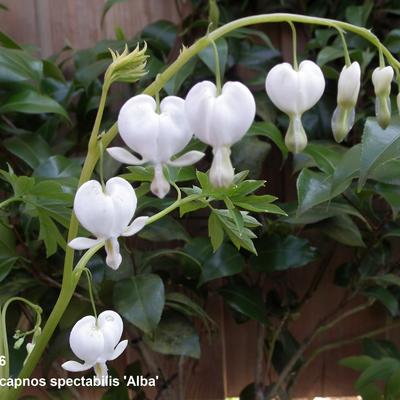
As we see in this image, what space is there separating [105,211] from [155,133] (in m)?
0.06

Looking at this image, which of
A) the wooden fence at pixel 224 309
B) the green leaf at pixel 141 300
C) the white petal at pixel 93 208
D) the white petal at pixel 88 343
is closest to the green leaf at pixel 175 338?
the green leaf at pixel 141 300

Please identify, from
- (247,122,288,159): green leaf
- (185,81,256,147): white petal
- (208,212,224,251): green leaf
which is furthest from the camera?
(247,122,288,159): green leaf

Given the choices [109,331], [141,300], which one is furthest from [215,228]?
[141,300]

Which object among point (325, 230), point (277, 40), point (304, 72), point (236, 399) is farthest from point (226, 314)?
point (304, 72)

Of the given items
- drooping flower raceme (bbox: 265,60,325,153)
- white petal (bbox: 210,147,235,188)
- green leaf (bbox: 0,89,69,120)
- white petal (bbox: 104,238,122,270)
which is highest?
green leaf (bbox: 0,89,69,120)

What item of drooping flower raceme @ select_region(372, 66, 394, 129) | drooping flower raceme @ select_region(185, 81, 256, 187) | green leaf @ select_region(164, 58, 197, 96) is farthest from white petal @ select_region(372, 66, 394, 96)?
green leaf @ select_region(164, 58, 197, 96)

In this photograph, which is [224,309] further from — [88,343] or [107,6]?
[88,343]

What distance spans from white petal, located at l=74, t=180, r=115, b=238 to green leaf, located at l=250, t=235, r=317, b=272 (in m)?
0.61

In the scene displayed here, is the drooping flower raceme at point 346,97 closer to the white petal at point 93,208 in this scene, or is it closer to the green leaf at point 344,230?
the white petal at point 93,208

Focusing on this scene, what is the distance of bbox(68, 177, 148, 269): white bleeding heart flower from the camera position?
354 millimetres

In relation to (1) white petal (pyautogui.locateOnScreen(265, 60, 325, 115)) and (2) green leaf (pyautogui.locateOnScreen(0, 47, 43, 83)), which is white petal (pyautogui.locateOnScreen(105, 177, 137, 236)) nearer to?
(1) white petal (pyautogui.locateOnScreen(265, 60, 325, 115))

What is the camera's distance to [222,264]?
91 centimetres

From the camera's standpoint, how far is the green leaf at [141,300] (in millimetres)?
752

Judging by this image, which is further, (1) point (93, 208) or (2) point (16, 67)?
(2) point (16, 67)
